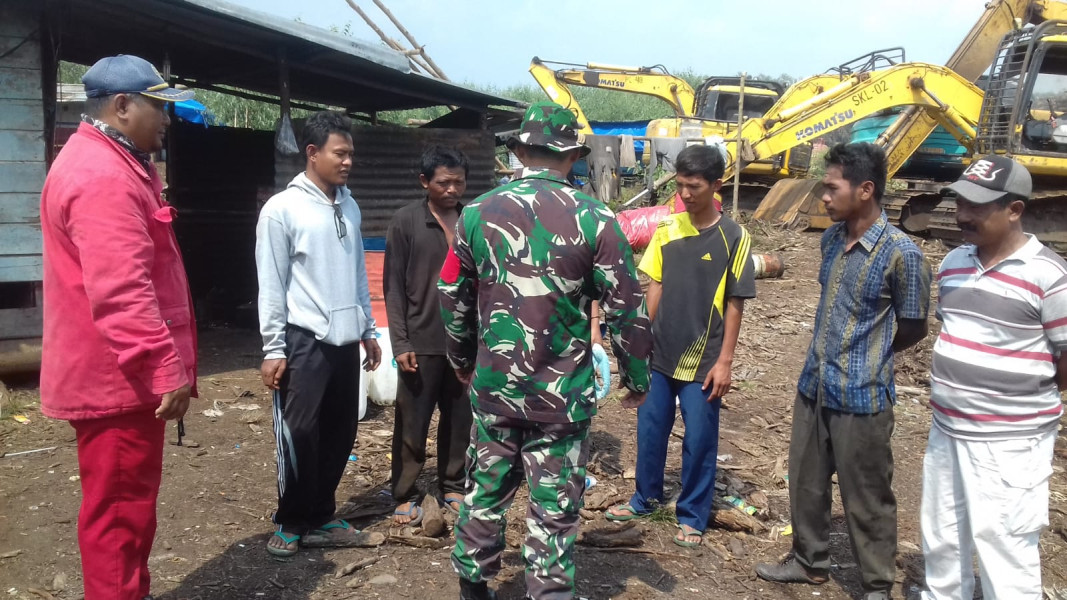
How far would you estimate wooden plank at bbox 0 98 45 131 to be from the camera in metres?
5.79

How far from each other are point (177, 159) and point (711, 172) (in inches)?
297

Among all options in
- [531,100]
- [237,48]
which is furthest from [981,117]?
[531,100]

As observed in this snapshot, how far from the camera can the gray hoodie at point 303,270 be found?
351 centimetres

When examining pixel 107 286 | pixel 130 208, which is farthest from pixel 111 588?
pixel 130 208

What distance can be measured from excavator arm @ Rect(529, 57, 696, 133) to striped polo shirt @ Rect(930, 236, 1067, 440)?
13.5 m

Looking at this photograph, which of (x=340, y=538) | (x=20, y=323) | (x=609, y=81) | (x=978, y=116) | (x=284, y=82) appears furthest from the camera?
(x=609, y=81)

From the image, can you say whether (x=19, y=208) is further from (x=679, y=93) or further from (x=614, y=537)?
(x=679, y=93)

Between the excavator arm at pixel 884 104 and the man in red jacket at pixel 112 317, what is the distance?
969 cm

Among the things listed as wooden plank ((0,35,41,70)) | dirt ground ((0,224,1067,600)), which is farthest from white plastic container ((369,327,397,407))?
wooden plank ((0,35,41,70))

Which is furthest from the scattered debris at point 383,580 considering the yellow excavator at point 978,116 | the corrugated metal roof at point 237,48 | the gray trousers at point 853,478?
the yellow excavator at point 978,116

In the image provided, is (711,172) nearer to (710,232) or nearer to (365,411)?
(710,232)

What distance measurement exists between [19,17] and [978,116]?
483 inches

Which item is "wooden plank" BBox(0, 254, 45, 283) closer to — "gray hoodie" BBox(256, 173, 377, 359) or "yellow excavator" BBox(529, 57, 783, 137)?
"gray hoodie" BBox(256, 173, 377, 359)

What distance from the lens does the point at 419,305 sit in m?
4.11
